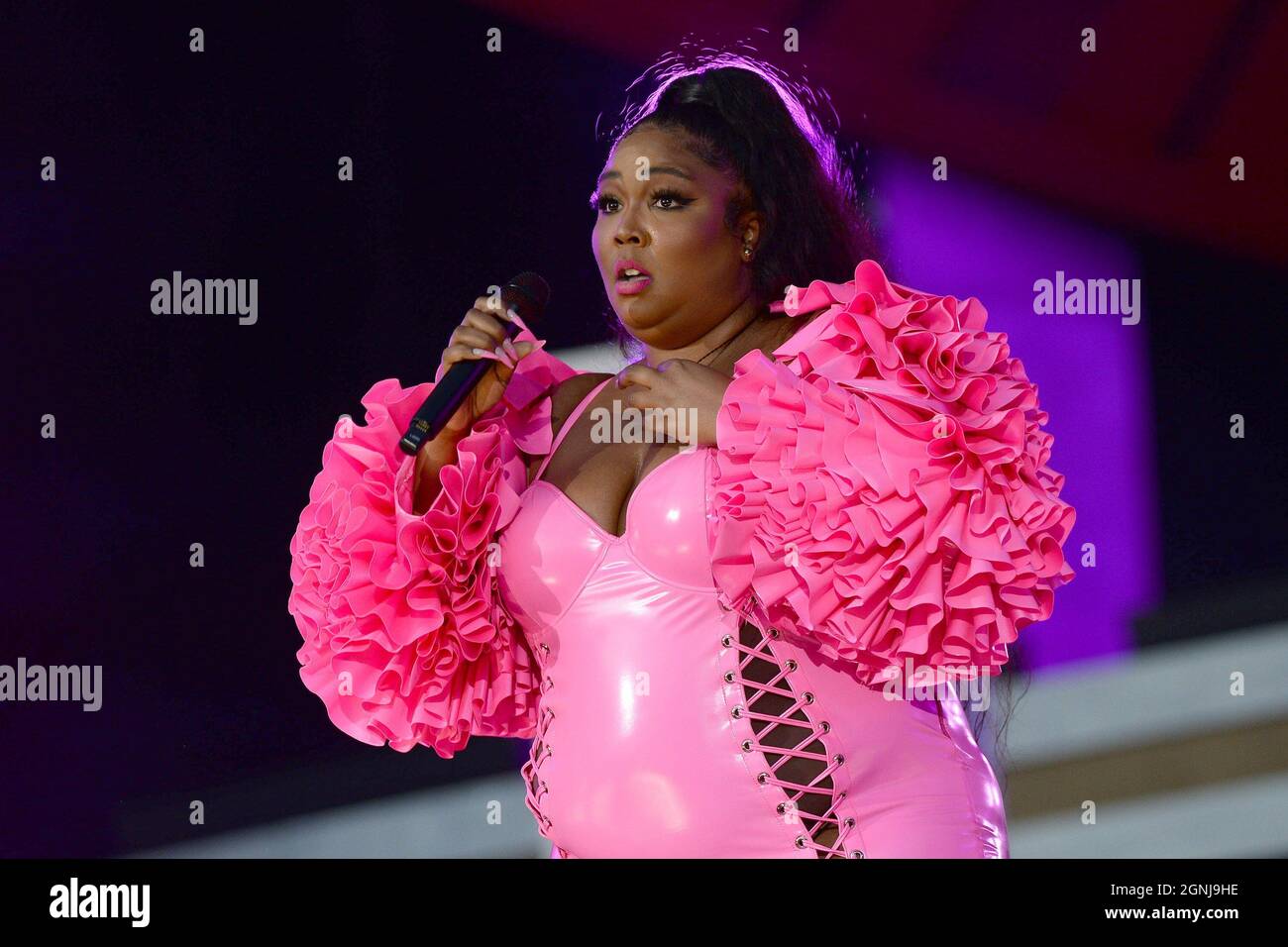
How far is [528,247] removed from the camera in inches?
106

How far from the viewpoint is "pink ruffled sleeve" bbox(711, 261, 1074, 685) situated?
1580mm

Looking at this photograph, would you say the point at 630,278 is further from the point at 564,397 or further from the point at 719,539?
the point at 719,539

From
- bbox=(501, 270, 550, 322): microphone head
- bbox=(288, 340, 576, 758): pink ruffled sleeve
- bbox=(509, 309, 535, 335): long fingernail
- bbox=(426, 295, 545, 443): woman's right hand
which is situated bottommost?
bbox=(288, 340, 576, 758): pink ruffled sleeve

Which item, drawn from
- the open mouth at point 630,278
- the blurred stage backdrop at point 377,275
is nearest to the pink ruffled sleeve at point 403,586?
the open mouth at point 630,278

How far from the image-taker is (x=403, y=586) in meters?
1.87

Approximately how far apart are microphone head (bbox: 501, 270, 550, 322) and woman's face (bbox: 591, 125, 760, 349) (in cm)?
10

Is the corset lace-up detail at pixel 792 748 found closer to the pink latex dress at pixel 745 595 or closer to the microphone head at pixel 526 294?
the pink latex dress at pixel 745 595

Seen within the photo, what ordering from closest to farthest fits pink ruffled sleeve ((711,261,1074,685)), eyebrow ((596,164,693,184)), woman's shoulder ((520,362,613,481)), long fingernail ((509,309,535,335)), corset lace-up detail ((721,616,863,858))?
pink ruffled sleeve ((711,261,1074,685)), corset lace-up detail ((721,616,863,858)), long fingernail ((509,309,535,335)), eyebrow ((596,164,693,184)), woman's shoulder ((520,362,613,481))

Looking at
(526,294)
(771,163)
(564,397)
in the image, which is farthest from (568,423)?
(771,163)

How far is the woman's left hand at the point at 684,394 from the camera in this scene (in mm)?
1766

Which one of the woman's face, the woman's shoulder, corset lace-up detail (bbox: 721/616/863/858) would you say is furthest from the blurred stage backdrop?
corset lace-up detail (bbox: 721/616/863/858)

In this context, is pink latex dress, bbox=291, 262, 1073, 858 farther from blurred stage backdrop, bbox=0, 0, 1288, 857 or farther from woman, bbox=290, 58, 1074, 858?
blurred stage backdrop, bbox=0, 0, 1288, 857
